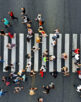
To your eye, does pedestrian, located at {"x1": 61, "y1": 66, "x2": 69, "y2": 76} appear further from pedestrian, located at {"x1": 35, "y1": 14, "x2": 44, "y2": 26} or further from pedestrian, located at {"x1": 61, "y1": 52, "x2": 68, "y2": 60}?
pedestrian, located at {"x1": 35, "y1": 14, "x2": 44, "y2": 26}

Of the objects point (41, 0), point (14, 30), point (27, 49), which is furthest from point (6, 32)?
point (41, 0)

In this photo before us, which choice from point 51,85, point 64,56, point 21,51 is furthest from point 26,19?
point 51,85

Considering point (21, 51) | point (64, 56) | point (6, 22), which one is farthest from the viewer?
point (21, 51)

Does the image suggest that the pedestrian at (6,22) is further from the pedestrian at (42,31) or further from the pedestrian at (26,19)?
the pedestrian at (42,31)

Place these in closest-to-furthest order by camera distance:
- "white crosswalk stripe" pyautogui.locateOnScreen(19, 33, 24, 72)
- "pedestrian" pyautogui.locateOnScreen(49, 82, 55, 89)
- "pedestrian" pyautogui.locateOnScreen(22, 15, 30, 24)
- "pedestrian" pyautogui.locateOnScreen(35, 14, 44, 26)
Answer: "pedestrian" pyautogui.locateOnScreen(22, 15, 30, 24)
"pedestrian" pyautogui.locateOnScreen(35, 14, 44, 26)
"pedestrian" pyautogui.locateOnScreen(49, 82, 55, 89)
"white crosswalk stripe" pyautogui.locateOnScreen(19, 33, 24, 72)

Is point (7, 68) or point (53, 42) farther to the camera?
point (7, 68)

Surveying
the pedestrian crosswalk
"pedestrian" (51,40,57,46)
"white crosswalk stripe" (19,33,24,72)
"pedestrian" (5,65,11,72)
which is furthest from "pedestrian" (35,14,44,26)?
"pedestrian" (5,65,11,72)

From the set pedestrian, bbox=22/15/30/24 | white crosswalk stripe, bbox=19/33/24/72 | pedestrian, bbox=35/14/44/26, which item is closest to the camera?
pedestrian, bbox=22/15/30/24

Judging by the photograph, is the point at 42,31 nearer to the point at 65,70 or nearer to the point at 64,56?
the point at 64,56

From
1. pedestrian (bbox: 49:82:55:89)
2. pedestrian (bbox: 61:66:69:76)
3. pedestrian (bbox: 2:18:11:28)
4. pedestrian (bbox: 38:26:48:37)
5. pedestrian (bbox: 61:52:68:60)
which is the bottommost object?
pedestrian (bbox: 49:82:55:89)

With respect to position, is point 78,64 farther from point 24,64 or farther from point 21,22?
point 21,22

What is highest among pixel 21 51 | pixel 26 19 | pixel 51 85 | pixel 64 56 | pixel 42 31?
pixel 26 19

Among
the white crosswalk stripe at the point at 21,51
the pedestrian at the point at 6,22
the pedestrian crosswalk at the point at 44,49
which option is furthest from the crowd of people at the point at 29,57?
the white crosswalk stripe at the point at 21,51
